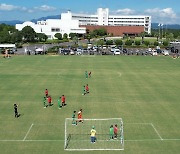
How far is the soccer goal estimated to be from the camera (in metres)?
22.4

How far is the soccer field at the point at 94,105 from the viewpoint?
2305 cm

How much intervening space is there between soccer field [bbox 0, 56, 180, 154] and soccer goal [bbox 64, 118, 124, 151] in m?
0.38

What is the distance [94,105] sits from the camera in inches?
1296

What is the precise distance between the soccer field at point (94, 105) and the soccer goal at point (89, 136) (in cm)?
38

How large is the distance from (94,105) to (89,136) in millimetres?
8763

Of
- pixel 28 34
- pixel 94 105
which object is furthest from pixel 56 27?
pixel 94 105

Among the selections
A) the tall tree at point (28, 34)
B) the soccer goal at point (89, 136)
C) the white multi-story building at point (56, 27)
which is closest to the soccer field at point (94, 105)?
the soccer goal at point (89, 136)

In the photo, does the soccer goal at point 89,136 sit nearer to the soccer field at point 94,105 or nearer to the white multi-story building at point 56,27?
the soccer field at point 94,105

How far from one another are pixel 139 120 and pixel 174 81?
1965 centimetres

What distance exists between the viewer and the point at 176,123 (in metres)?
27.1

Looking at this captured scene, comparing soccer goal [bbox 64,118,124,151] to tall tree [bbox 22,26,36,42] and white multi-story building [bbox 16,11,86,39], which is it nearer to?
tall tree [bbox 22,26,36,42]

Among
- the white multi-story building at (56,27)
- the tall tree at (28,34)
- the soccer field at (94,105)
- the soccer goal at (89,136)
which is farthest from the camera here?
the white multi-story building at (56,27)

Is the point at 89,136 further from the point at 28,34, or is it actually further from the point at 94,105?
the point at 28,34

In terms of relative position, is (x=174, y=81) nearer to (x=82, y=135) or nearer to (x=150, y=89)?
(x=150, y=89)
